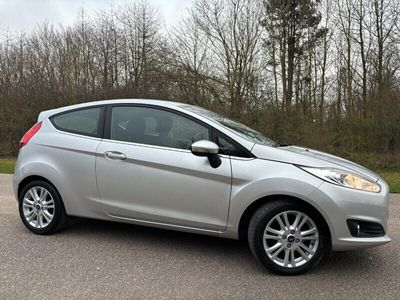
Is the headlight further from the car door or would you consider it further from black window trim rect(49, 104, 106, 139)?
black window trim rect(49, 104, 106, 139)

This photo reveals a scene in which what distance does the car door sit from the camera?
4.32 m

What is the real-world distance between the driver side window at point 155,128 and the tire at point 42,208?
1.05m

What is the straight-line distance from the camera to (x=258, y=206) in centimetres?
421

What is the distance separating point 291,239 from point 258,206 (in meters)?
0.42

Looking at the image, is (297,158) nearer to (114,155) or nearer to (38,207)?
(114,155)

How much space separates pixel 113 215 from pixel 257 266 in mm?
1638

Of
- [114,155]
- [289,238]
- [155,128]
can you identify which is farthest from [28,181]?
[289,238]

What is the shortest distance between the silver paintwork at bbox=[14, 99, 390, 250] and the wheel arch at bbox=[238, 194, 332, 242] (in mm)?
37

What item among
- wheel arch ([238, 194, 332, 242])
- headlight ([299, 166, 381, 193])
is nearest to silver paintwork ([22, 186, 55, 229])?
wheel arch ([238, 194, 332, 242])

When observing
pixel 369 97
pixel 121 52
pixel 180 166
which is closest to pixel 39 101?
pixel 121 52

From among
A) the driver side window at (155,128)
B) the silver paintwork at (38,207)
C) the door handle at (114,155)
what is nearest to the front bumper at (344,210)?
the driver side window at (155,128)

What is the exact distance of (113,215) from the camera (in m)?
4.85

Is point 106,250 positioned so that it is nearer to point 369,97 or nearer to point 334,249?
point 334,249

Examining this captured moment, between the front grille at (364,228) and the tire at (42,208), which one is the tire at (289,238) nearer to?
the front grille at (364,228)
